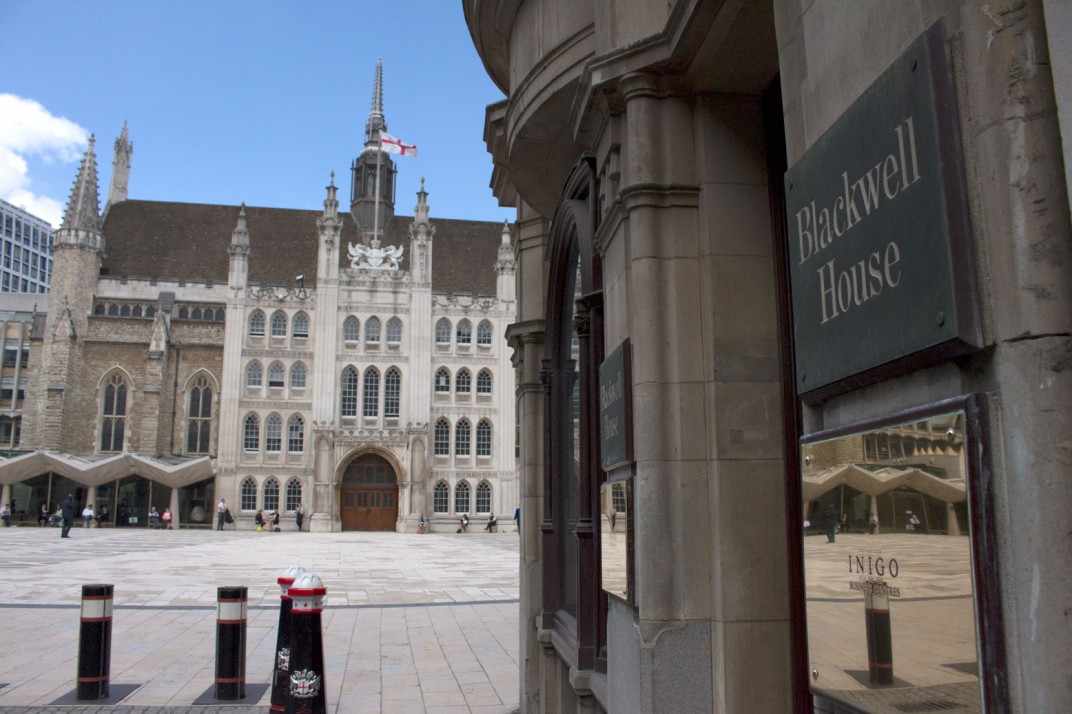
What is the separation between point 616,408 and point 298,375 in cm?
4867

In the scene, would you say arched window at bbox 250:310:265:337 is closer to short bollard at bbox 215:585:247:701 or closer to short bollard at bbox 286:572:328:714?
short bollard at bbox 215:585:247:701

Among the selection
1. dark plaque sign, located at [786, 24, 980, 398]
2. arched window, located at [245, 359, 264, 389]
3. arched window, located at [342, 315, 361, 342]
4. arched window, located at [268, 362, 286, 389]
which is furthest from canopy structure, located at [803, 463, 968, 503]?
arched window, located at [245, 359, 264, 389]

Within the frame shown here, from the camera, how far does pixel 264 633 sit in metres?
11.4

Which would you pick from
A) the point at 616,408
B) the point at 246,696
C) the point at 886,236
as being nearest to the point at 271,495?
the point at 246,696

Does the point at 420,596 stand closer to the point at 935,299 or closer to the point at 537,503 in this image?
the point at 537,503

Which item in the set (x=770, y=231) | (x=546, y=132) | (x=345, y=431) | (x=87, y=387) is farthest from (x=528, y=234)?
(x=87, y=387)

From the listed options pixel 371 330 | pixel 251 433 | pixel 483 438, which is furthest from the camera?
pixel 483 438

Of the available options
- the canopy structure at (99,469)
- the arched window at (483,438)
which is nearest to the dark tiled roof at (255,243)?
the arched window at (483,438)

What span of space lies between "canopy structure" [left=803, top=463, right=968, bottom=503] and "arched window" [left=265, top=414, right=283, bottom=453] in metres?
49.9

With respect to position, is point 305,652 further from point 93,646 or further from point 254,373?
point 254,373

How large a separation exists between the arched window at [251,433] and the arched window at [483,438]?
12.4 metres

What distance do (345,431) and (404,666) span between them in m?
41.8

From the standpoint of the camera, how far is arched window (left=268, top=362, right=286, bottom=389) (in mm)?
50719

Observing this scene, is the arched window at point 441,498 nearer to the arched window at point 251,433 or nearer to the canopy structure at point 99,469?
the arched window at point 251,433
